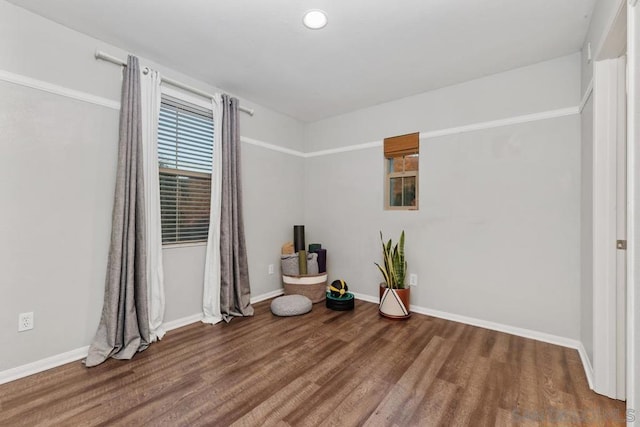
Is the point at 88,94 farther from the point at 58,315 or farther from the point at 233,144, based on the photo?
the point at 58,315

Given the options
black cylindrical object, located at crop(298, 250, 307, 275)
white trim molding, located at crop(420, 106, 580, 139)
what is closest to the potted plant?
black cylindrical object, located at crop(298, 250, 307, 275)

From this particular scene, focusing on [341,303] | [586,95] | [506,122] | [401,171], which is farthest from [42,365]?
[586,95]

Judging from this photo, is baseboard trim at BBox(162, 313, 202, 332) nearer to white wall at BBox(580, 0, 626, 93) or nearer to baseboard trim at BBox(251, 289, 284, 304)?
baseboard trim at BBox(251, 289, 284, 304)

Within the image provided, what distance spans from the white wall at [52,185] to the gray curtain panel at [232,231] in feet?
2.71

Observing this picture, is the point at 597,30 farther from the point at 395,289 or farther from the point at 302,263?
the point at 302,263

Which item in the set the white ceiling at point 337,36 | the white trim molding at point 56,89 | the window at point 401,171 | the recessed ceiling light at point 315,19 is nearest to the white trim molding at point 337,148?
the white trim molding at point 56,89

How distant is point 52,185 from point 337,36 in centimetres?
231

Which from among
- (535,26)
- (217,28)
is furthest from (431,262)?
(217,28)

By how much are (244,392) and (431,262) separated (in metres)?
2.18

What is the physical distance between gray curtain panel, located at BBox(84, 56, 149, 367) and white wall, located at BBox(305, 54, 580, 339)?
7.57 feet

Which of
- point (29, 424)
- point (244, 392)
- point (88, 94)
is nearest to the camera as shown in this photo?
point (29, 424)

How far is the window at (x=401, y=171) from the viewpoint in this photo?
3260mm

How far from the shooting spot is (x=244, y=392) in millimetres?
1753

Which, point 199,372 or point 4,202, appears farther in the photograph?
point 199,372
